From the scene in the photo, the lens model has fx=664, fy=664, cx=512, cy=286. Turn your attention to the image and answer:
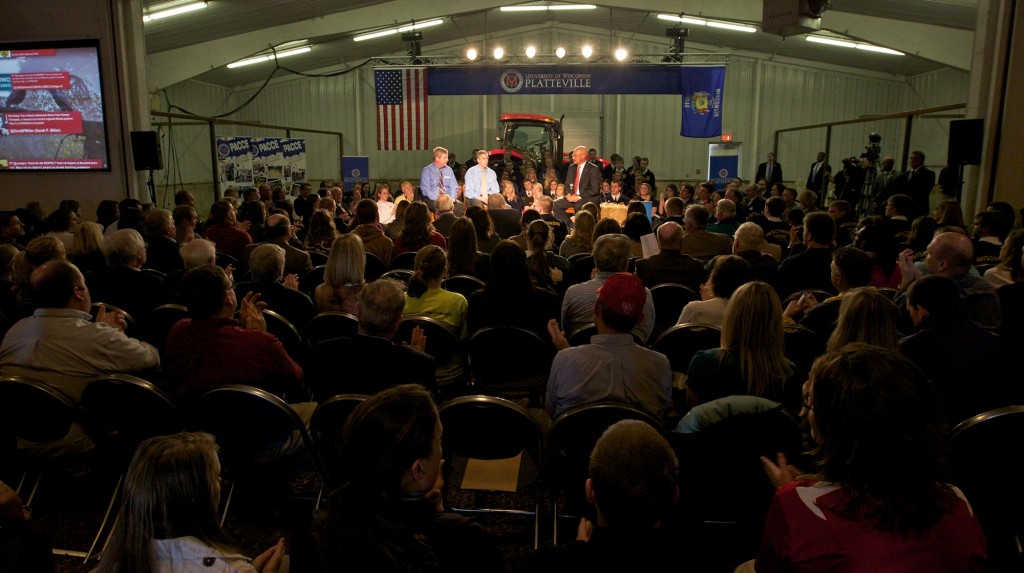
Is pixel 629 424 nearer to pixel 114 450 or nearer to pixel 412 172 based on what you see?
pixel 114 450

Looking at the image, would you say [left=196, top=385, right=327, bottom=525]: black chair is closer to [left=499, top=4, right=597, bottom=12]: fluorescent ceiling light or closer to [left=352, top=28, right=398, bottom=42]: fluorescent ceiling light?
[left=352, top=28, right=398, bottom=42]: fluorescent ceiling light

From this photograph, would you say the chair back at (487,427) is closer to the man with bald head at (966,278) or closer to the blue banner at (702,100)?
the man with bald head at (966,278)

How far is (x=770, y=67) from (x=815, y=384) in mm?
19847

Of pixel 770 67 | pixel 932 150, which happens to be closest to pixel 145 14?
pixel 770 67

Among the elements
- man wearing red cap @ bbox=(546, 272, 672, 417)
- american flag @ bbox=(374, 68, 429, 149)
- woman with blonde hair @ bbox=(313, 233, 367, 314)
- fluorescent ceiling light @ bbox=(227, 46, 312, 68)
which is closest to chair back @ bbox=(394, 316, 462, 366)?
woman with blonde hair @ bbox=(313, 233, 367, 314)

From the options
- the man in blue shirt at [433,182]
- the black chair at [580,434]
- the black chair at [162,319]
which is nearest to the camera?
the black chair at [580,434]

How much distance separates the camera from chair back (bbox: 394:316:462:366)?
3.55 m

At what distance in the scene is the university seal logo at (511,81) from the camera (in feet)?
46.0

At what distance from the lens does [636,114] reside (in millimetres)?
19766

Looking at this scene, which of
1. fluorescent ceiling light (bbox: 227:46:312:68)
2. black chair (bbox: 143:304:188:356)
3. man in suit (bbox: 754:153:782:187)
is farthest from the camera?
fluorescent ceiling light (bbox: 227:46:312:68)

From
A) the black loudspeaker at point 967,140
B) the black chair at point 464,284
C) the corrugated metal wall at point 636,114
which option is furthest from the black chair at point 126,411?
the corrugated metal wall at point 636,114

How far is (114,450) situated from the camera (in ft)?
9.30

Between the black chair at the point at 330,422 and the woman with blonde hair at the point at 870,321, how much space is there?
6.12 feet

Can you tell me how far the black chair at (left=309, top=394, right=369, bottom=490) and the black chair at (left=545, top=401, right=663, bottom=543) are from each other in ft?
2.35
